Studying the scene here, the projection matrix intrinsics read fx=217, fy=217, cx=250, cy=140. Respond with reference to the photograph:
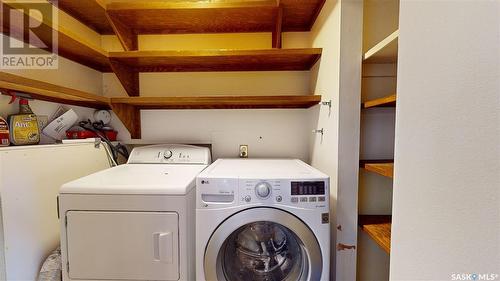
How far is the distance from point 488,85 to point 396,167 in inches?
13.4

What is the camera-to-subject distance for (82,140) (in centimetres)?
147

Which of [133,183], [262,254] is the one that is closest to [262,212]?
[262,254]

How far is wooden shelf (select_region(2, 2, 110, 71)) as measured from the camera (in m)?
1.11

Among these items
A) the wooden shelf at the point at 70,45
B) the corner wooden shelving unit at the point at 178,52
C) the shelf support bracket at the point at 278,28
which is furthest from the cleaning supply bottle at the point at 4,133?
the shelf support bracket at the point at 278,28

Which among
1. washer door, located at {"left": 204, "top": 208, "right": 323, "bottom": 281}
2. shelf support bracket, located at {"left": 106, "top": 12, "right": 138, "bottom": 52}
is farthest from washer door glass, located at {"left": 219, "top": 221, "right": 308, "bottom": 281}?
shelf support bracket, located at {"left": 106, "top": 12, "right": 138, "bottom": 52}

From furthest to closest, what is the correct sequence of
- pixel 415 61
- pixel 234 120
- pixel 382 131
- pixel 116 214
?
pixel 234 120 < pixel 382 131 < pixel 116 214 < pixel 415 61

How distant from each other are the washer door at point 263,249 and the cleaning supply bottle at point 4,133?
1119 mm

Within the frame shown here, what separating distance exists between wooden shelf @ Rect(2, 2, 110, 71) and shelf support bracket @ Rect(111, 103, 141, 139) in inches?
13.9

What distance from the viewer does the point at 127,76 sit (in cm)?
176

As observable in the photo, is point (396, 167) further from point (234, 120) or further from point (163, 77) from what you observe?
point (163, 77)

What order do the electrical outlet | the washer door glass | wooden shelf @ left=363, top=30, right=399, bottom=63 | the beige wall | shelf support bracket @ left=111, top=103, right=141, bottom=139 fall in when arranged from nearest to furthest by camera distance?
the beige wall, wooden shelf @ left=363, top=30, right=399, bottom=63, the washer door glass, shelf support bracket @ left=111, top=103, right=141, bottom=139, the electrical outlet

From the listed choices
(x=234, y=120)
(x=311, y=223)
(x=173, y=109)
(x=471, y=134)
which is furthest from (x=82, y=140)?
(x=471, y=134)

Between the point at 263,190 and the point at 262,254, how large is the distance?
0.46m

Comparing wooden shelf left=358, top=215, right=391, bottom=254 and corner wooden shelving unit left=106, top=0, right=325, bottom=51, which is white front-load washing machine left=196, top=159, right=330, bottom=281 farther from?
corner wooden shelving unit left=106, top=0, right=325, bottom=51
